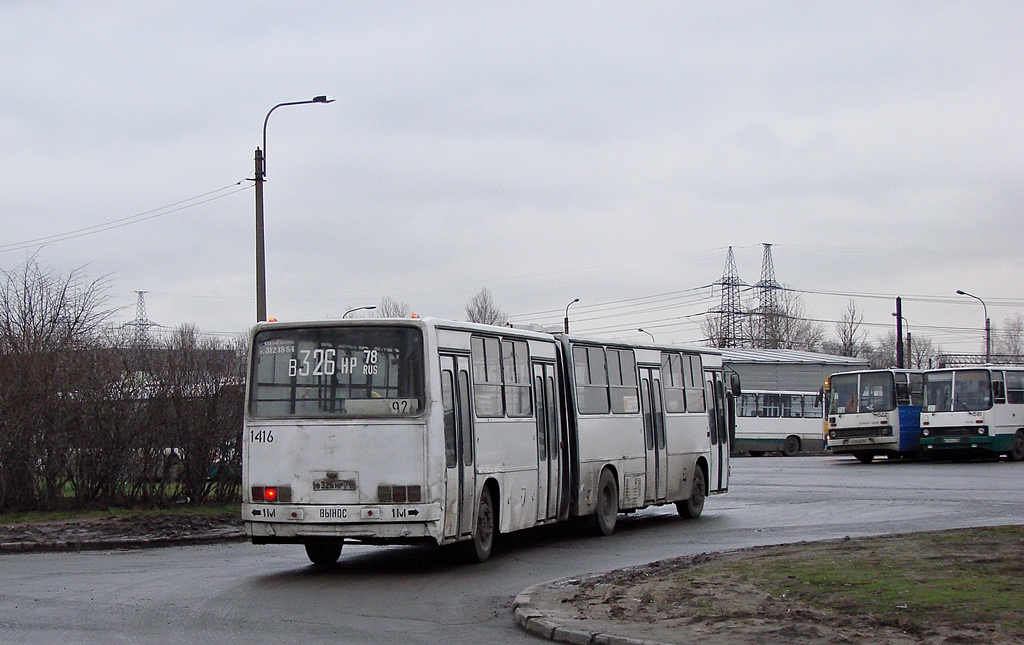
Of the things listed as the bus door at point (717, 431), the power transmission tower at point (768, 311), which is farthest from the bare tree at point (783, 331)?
the bus door at point (717, 431)

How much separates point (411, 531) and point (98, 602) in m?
3.36

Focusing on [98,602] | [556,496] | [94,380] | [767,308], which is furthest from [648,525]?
[767,308]

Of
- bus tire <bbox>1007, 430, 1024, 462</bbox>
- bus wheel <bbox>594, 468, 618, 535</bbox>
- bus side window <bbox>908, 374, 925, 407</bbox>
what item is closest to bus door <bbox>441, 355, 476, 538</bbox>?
bus wheel <bbox>594, 468, 618, 535</bbox>

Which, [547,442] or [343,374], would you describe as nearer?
[343,374]

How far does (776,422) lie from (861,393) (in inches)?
529

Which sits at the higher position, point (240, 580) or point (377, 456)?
point (377, 456)

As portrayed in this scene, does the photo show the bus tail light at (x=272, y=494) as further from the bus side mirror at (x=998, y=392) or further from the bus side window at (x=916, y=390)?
the bus side window at (x=916, y=390)

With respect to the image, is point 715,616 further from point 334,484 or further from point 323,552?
point 323,552

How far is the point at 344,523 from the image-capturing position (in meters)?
14.1

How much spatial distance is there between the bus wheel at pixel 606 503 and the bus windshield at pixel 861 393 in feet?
85.6

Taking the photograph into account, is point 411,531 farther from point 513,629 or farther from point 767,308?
point 767,308

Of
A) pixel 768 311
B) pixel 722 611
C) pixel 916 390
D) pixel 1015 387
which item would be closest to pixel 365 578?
pixel 722 611

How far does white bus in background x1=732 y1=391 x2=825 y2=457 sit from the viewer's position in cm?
5669

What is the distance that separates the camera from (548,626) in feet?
33.7
